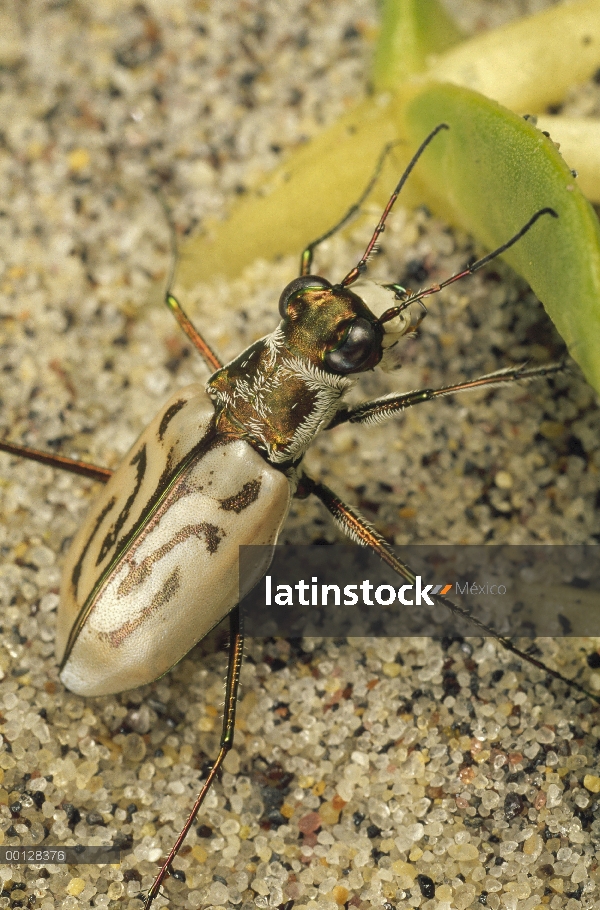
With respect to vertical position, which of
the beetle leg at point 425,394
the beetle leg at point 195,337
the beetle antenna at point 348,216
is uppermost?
the beetle antenna at point 348,216

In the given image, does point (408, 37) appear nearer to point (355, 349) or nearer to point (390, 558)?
point (355, 349)

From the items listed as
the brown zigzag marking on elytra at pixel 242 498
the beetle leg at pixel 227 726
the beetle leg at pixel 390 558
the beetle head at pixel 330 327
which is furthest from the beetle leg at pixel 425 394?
the beetle leg at pixel 227 726

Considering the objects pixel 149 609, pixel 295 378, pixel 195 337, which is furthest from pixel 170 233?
pixel 149 609

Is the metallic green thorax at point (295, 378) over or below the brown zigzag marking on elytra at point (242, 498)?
over

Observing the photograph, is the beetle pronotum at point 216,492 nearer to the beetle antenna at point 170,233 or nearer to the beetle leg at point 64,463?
the beetle leg at point 64,463

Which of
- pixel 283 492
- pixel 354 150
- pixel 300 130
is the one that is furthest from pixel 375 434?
pixel 300 130

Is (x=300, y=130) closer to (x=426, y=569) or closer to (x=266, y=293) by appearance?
(x=266, y=293)

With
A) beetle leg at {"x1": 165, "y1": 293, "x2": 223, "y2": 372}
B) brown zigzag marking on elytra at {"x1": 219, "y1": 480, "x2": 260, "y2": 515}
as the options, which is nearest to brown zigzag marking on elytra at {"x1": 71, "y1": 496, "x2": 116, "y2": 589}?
brown zigzag marking on elytra at {"x1": 219, "y1": 480, "x2": 260, "y2": 515}
